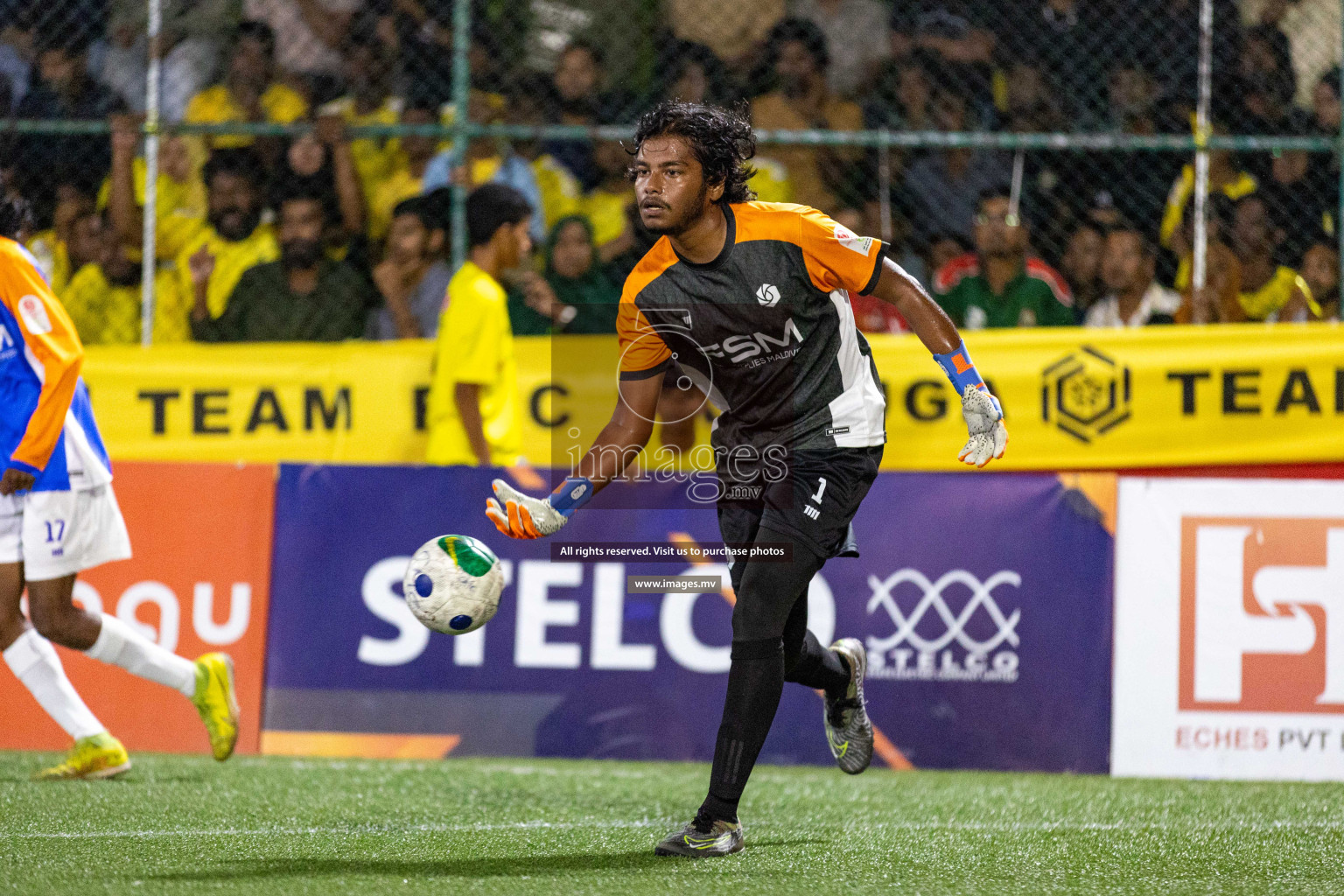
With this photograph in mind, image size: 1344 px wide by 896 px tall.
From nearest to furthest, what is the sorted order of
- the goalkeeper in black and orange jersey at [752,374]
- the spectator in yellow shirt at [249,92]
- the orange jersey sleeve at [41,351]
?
the goalkeeper in black and orange jersey at [752,374]
the orange jersey sleeve at [41,351]
the spectator in yellow shirt at [249,92]

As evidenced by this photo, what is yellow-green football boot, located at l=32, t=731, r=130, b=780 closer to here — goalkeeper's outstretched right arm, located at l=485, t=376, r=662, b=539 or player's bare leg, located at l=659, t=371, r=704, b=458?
goalkeeper's outstretched right arm, located at l=485, t=376, r=662, b=539

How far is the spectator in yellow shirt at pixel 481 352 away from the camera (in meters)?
7.34

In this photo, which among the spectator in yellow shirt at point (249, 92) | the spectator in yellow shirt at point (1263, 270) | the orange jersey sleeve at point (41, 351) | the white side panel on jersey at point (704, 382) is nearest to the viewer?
the white side panel on jersey at point (704, 382)

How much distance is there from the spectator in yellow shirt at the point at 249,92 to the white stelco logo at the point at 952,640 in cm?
468

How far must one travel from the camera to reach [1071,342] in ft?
24.8

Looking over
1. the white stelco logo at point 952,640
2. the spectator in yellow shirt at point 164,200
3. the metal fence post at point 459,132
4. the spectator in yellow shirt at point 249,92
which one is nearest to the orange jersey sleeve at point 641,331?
the white stelco logo at point 952,640

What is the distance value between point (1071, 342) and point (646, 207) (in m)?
3.58

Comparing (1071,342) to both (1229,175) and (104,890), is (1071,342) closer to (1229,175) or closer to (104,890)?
(1229,175)

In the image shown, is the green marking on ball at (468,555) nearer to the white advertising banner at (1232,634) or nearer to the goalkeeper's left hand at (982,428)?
the goalkeeper's left hand at (982,428)

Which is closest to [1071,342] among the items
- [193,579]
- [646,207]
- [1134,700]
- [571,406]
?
[1134,700]

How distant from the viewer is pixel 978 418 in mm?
4539

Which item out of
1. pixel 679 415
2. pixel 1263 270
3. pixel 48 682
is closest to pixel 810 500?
pixel 679 415

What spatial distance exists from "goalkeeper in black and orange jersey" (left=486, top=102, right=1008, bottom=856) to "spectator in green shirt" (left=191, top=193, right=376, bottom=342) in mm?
3651

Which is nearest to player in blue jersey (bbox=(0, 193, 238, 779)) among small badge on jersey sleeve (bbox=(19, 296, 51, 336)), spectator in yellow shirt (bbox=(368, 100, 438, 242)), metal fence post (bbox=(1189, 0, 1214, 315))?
small badge on jersey sleeve (bbox=(19, 296, 51, 336))
